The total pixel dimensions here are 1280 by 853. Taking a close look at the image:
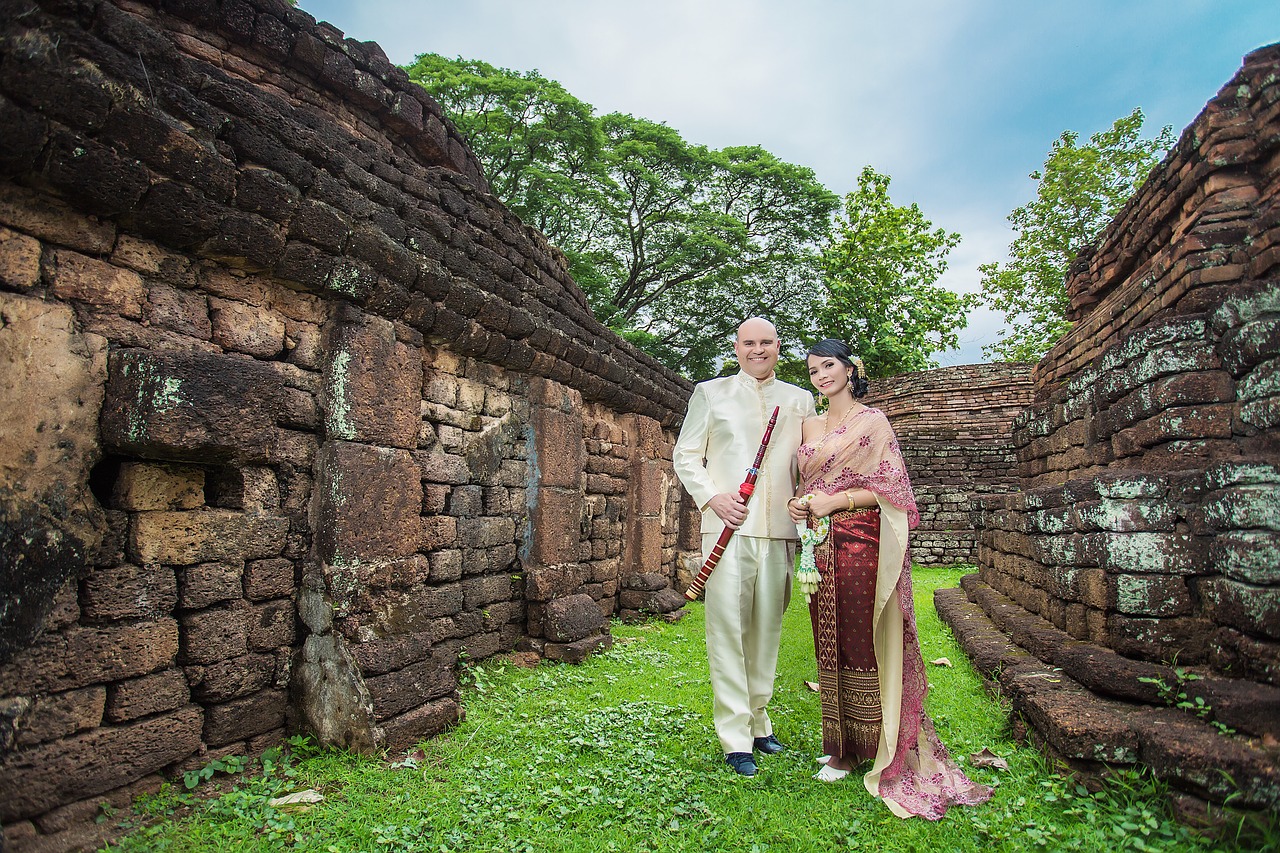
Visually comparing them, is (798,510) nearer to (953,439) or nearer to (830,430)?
(830,430)

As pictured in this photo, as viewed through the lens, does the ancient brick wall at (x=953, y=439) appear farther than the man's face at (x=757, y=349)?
Yes

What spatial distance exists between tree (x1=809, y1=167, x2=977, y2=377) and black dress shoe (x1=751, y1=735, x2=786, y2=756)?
19.0 m

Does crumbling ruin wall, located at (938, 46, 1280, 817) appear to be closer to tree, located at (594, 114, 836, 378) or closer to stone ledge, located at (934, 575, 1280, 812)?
stone ledge, located at (934, 575, 1280, 812)

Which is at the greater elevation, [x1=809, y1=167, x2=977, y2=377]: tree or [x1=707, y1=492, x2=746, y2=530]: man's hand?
[x1=809, y1=167, x2=977, y2=377]: tree

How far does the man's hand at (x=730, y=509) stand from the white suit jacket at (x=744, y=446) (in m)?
0.07

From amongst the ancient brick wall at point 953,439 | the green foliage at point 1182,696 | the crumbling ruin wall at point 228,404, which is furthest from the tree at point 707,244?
the green foliage at point 1182,696

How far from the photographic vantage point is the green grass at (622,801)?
8.58 feet

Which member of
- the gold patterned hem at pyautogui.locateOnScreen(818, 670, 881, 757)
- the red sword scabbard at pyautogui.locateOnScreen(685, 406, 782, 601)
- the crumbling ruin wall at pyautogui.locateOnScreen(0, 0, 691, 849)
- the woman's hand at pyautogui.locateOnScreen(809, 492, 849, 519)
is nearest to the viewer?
the crumbling ruin wall at pyautogui.locateOnScreen(0, 0, 691, 849)

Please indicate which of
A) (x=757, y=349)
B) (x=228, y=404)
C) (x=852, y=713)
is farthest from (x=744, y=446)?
(x=228, y=404)

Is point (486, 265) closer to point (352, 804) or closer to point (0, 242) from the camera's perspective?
point (0, 242)

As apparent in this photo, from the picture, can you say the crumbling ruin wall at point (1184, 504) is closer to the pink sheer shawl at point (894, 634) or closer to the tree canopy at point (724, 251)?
Result: the pink sheer shawl at point (894, 634)

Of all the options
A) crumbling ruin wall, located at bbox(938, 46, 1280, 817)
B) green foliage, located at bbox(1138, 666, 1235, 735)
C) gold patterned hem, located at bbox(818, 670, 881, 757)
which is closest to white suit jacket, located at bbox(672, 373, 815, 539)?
gold patterned hem, located at bbox(818, 670, 881, 757)

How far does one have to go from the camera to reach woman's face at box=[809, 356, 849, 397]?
3.57 metres

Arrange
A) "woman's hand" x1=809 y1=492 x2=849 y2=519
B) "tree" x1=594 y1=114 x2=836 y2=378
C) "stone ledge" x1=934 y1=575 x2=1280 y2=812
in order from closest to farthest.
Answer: "stone ledge" x1=934 y1=575 x2=1280 y2=812, "woman's hand" x1=809 y1=492 x2=849 y2=519, "tree" x1=594 y1=114 x2=836 y2=378
